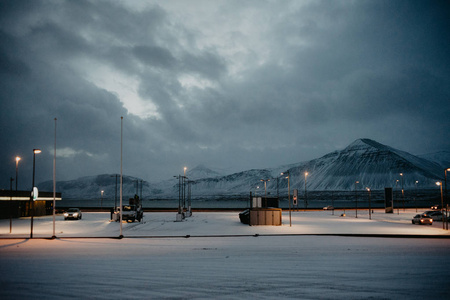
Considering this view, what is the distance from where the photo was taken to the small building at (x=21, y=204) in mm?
50156

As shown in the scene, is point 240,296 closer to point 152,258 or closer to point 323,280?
point 323,280

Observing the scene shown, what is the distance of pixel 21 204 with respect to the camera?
56750 mm

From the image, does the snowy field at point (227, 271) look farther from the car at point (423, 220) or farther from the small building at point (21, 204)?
the small building at point (21, 204)

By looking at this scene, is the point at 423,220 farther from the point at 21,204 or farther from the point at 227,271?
the point at 21,204

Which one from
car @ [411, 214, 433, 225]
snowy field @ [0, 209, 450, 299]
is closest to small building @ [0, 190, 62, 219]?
snowy field @ [0, 209, 450, 299]

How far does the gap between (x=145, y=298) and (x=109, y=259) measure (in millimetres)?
7145

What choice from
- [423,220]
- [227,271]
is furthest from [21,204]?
[423,220]

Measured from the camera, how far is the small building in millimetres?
50156

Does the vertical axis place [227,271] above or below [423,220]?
above

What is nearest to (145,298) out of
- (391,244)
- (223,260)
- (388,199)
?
(223,260)

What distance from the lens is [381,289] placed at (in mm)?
10789

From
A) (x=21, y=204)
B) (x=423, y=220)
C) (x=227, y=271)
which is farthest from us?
(x=21, y=204)

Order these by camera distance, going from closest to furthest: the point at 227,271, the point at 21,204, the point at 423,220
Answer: the point at 227,271 → the point at 423,220 → the point at 21,204

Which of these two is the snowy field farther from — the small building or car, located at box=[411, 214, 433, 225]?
the small building
